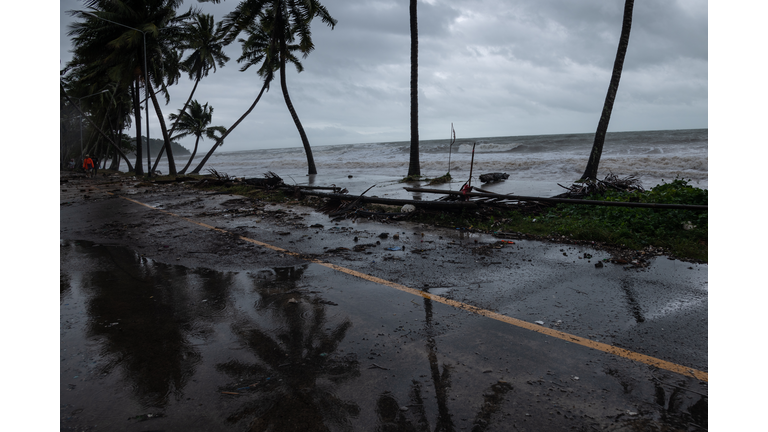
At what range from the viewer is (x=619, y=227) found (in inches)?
250

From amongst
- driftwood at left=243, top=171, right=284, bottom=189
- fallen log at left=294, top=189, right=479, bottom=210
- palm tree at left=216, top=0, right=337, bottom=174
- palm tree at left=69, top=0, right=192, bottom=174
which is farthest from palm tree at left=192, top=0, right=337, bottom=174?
fallen log at left=294, top=189, right=479, bottom=210

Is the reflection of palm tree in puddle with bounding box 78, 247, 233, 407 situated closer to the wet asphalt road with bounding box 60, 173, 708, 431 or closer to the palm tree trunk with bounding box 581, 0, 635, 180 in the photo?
the wet asphalt road with bounding box 60, 173, 708, 431

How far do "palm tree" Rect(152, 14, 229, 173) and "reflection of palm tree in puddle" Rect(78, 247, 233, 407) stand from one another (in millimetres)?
23132

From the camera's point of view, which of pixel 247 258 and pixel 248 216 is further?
pixel 248 216

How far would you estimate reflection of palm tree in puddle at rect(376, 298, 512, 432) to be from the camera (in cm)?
216

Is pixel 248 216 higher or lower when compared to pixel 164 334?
higher

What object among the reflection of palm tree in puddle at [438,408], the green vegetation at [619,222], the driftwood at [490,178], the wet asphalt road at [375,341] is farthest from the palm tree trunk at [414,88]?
the reflection of palm tree in puddle at [438,408]

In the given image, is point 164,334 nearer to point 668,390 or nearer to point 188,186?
point 668,390

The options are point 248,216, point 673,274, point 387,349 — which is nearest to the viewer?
point 387,349

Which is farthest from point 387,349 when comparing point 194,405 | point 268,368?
point 194,405

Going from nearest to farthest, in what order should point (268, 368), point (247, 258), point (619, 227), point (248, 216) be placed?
point (268, 368), point (247, 258), point (619, 227), point (248, 216)

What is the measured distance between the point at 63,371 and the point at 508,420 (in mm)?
2807

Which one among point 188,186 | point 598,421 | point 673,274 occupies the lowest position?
point 598,421

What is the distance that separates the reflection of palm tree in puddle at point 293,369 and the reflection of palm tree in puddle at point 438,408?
184mm
